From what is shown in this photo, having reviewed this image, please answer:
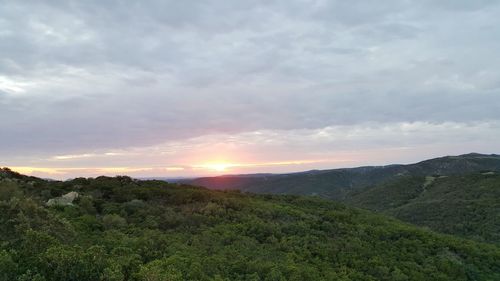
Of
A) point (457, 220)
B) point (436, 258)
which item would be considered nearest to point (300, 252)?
point (436, 258)

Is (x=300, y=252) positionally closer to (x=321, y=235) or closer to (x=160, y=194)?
(x=321, y=235)

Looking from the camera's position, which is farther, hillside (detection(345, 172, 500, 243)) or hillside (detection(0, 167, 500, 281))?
hillside (detection(345, 172, 500, 243))

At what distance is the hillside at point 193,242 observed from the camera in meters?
9.97

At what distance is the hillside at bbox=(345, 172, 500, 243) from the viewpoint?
140 ft

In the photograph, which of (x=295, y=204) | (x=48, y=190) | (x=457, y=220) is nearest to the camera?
(x=48, y=190)

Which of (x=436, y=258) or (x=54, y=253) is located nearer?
(x=54, y=253)

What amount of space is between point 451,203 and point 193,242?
4985 cm

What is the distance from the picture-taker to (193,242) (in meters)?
16.2

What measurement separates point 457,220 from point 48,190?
4337 centimetres

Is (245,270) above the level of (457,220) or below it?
above

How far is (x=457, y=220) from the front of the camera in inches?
1823

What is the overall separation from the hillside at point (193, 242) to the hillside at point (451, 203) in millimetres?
18848

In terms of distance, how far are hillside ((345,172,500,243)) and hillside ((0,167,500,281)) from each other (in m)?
18.8

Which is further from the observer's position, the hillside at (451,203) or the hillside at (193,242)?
the hillside at (451,203)
